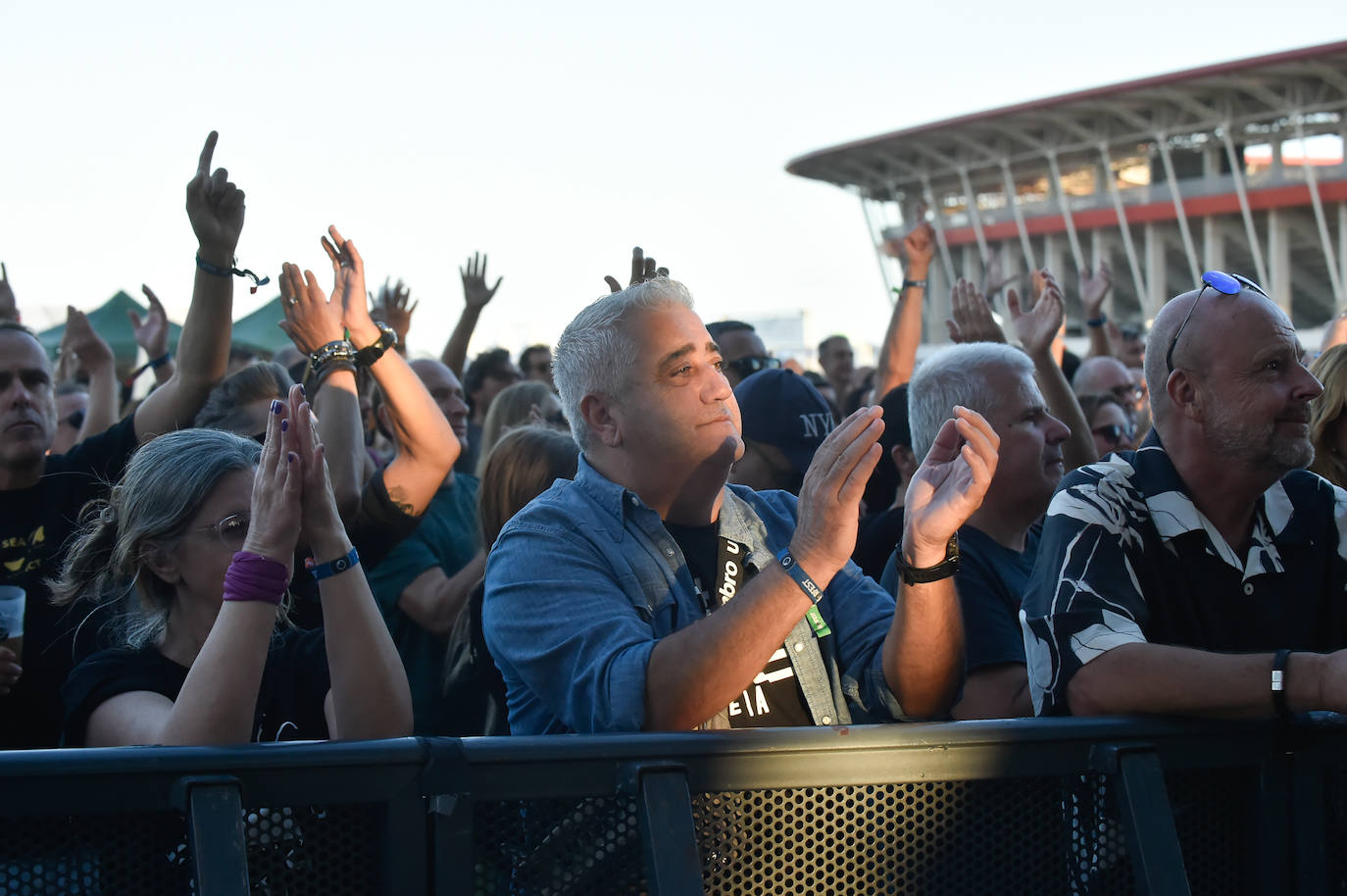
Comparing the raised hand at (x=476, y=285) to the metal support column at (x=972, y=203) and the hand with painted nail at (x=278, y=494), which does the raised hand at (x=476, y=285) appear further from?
the metal support column at (x=972, y=203)

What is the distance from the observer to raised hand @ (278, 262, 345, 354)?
428cm

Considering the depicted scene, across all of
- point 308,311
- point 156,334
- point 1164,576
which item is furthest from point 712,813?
point 156,334

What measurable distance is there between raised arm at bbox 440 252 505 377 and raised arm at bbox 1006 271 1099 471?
3.62 meters

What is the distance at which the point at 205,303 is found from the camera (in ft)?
13.6

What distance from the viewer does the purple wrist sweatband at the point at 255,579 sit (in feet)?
7.66

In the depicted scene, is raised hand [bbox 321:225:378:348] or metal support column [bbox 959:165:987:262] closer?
raised hand [bbox 321:225:378:348]

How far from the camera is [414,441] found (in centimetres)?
412

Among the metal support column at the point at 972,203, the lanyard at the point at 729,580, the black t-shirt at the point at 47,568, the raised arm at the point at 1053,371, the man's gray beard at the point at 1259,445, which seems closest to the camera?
the lanyard at the point at 729,580

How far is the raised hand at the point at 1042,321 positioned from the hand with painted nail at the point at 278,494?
3.47 m

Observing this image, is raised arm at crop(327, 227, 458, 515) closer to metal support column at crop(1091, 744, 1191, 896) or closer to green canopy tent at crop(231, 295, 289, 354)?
metal support column at crop(1091, 744, 1191, 896)

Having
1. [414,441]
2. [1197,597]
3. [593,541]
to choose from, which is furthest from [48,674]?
[1197,597]

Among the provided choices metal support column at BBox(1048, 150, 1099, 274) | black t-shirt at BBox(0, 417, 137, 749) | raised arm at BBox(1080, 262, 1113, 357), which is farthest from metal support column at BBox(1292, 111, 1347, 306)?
black t-shirt at BBox(0, 417, 137, 749)

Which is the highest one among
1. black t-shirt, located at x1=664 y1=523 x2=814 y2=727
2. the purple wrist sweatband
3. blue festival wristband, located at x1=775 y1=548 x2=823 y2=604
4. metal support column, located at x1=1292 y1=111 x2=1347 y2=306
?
the purple wrist sweatband

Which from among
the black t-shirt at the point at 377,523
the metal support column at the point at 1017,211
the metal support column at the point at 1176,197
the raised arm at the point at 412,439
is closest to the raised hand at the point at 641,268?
the raised arm at the point at 412,439
